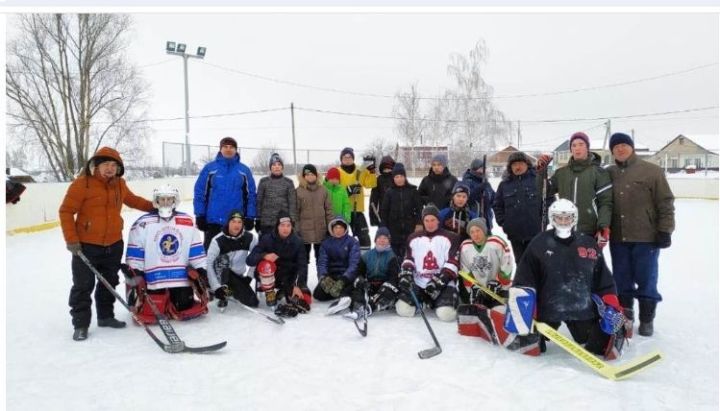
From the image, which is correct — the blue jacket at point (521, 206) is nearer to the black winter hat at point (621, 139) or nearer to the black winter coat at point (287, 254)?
the black winter hat at point (621, 139)

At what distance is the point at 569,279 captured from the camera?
9.44ft

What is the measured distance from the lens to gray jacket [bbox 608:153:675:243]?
125 inches

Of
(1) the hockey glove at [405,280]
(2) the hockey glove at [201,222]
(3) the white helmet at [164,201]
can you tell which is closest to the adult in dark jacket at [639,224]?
(1) the hockey glove at [405,280]

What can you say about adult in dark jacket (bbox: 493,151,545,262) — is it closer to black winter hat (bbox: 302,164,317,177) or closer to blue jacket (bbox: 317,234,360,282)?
blue jacket (bbox: 317,234,360,282)

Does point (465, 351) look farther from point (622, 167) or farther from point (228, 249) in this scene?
point (228, 249)

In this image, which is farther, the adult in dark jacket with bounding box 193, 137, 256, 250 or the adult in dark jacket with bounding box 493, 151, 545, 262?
the adult in dark jacket with bounding box 193, 137, 256, 250

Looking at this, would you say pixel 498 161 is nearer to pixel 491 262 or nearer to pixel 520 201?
pixel 520 201

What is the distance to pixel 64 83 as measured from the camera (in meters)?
14.0

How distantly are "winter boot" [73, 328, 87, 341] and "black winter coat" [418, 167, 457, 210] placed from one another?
2.91m

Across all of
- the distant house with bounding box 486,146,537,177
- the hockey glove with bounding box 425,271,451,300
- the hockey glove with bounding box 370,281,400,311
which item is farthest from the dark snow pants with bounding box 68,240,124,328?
the distant house with bounding box 486,146,537,177

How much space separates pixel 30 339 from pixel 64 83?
13.2 meters

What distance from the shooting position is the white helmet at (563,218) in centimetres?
289

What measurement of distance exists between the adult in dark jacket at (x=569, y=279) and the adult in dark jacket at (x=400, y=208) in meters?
1.75

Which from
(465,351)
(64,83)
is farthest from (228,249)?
(64,83)
